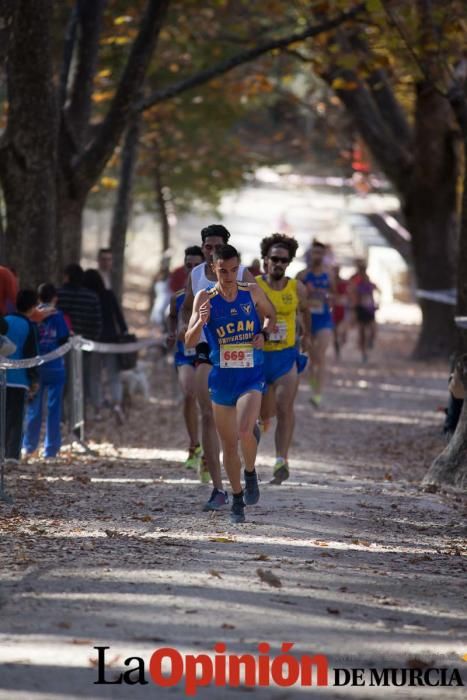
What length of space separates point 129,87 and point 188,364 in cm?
631

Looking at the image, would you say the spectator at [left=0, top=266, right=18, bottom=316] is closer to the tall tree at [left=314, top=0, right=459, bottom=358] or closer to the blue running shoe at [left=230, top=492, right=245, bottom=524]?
the blue running shoe at [left=230, top=492, right=245, bottom=524]

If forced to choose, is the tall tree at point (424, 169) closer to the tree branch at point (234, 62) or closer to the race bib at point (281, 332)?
the tree branch at point (234, 62)

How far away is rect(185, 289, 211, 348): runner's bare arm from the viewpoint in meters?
10.0

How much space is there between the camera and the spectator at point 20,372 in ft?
45.3

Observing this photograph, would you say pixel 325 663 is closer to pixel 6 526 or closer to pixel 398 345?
pixel 6 526

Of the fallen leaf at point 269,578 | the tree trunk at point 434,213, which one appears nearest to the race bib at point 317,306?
the tree trunk at point 434,213

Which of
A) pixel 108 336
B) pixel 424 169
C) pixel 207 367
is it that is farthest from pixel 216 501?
pixel 424 169

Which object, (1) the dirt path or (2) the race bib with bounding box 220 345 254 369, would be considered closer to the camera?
(1) the dirt path

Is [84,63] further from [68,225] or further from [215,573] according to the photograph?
[215,573]

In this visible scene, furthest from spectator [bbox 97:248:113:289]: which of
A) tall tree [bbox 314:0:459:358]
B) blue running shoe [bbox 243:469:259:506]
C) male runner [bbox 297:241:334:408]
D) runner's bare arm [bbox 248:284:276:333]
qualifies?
tall tree [bbox 314:0:459:358]

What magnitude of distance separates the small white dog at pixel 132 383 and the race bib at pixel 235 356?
9.09 metres

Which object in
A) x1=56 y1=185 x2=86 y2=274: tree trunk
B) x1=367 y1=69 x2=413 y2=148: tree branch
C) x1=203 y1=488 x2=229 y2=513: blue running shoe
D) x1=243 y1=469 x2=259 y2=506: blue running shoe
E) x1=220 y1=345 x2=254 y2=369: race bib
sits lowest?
x1=203 y1=488 x2=229 y2=513: blue running shoe

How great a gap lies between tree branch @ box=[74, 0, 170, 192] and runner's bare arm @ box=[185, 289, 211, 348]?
8487 millimetres

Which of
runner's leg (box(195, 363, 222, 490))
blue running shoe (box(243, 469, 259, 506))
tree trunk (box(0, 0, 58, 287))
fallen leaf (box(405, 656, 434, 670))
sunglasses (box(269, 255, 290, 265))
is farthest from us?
tree trunk (box(0, 0, 58, 287))
